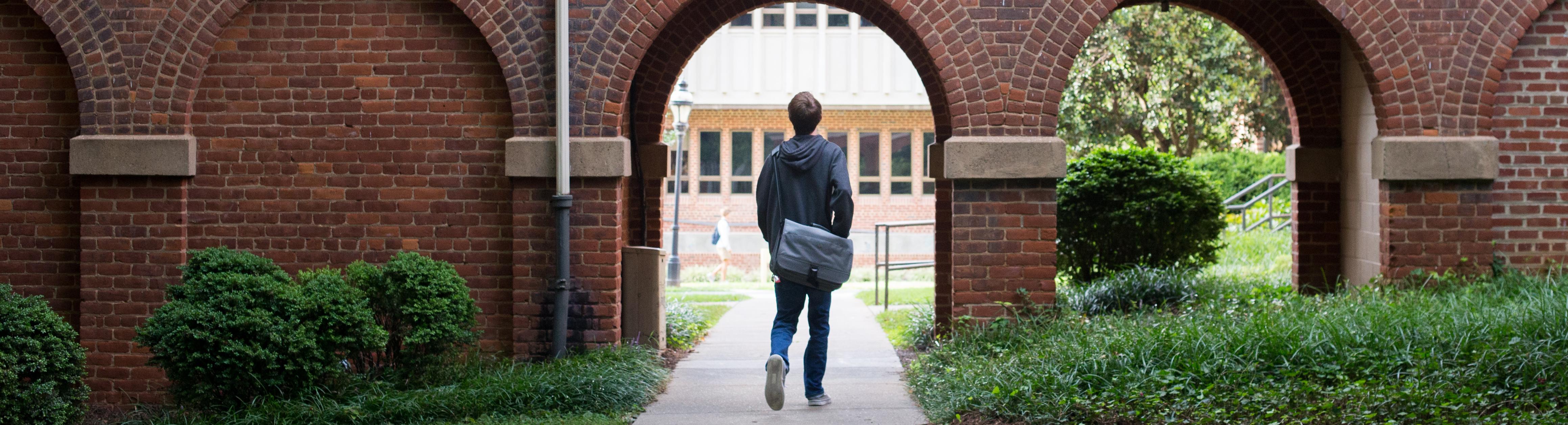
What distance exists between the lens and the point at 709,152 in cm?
2998

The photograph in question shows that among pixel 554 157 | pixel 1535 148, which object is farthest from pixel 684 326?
pixel 1535 148

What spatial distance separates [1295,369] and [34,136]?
775cm

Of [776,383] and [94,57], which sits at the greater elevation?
[94,57]

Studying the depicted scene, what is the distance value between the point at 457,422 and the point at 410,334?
2.50ft

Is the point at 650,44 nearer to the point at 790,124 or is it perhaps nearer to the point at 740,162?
the point at 790,124

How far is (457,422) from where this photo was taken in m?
6.07

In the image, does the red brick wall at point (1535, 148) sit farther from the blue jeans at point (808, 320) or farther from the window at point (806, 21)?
the window at point (806, 21)

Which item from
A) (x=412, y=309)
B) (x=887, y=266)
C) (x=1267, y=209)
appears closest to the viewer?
(x=412, y=309)

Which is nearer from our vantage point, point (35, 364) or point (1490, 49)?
point (35, 364)

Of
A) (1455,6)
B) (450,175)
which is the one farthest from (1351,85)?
(450,175)

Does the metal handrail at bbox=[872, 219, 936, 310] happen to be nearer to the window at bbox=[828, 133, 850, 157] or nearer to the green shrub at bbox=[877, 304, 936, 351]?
the green shrub at bbox=[877, 304, 936, 351]

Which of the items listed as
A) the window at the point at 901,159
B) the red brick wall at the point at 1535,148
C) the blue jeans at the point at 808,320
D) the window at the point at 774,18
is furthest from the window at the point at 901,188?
the blue jeans at the point at 808,320

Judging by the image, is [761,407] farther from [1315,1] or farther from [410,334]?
[1315,1]

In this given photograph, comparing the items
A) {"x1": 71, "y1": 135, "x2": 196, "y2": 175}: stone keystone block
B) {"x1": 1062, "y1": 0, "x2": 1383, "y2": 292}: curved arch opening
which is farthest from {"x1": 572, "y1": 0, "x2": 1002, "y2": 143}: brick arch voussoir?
{"x1": 71, "y1": 135, "x2": 196, "y2": 175}: stone keystone block
